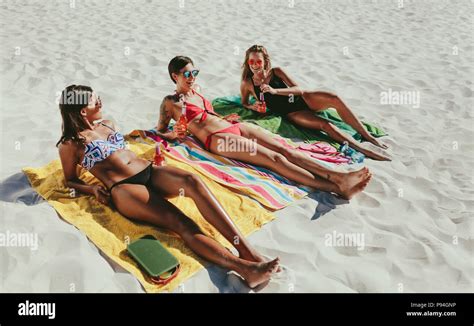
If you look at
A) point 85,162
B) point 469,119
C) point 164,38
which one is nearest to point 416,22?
point 469,119

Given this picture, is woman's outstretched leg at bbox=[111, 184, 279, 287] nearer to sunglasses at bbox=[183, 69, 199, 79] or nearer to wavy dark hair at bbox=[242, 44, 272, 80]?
sunglasses at bbox=[183, 69, 199, 79]

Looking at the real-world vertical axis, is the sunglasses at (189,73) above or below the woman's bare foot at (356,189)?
above

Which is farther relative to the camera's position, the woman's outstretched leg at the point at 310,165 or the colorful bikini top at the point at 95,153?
the woman's outstretched leg at the point at 310,165

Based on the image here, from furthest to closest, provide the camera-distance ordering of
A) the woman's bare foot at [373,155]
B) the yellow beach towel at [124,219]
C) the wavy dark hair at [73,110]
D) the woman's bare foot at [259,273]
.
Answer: the woman's bare foot at [373,155] < the wavy dark hair at [73,110] < the yellow beach towel at [124,219] < the woman's bare foot at [259,273]

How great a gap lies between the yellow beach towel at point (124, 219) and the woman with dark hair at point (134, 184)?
8 cm

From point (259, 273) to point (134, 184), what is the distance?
3.96ft

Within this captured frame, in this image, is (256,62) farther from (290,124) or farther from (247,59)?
(290,124)

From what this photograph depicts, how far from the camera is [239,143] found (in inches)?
168

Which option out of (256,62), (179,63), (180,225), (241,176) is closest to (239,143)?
(241,176)

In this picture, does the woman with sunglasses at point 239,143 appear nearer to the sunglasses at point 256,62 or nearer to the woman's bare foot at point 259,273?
the sunglasses at point 256,62

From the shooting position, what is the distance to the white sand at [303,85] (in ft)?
10.4

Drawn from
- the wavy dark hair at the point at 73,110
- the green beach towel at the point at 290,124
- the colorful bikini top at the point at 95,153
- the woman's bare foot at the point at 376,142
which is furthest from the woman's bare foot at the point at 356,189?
the wavy dark hair at the point at 73,110
